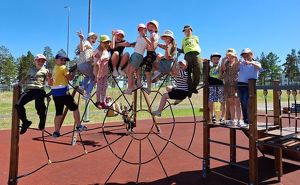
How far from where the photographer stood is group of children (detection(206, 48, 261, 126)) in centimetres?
696

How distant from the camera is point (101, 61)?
6.12m

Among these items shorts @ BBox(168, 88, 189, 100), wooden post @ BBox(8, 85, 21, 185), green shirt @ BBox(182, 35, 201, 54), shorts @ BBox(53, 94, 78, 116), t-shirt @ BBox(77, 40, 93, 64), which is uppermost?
green shirt @ BBox(182, 35, 201, 54)

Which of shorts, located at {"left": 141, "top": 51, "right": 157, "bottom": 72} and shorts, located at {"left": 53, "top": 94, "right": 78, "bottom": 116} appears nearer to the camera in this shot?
shorts, located at {"left": 53, "top": 94, "right": 78, "bottom": 116}

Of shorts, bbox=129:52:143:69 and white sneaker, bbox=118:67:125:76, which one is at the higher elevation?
shorts, bbox=129:52:143:69

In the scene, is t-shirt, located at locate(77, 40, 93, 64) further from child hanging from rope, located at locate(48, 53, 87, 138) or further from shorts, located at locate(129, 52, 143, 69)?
shorts, located at locate(129, 52, 143, 69)

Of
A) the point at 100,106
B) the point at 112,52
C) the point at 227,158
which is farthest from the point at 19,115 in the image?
the point at 227,158

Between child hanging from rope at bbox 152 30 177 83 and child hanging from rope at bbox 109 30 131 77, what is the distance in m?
0.64

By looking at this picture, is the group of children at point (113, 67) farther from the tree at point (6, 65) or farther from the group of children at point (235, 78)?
Result: the tree at point (6, 65)

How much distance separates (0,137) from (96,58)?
27.2ft

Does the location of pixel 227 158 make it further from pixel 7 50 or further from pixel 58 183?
pixel 7 50

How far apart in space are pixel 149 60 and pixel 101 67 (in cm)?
99

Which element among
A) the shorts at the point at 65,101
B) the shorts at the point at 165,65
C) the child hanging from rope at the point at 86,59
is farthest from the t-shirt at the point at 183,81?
the shorts at the point at 65,101

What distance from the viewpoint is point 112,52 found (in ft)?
21.1

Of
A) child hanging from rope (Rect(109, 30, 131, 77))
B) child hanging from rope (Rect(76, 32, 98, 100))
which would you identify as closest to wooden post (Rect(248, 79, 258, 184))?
child hanging from rope (Rect(109, 30, 131, 77))
